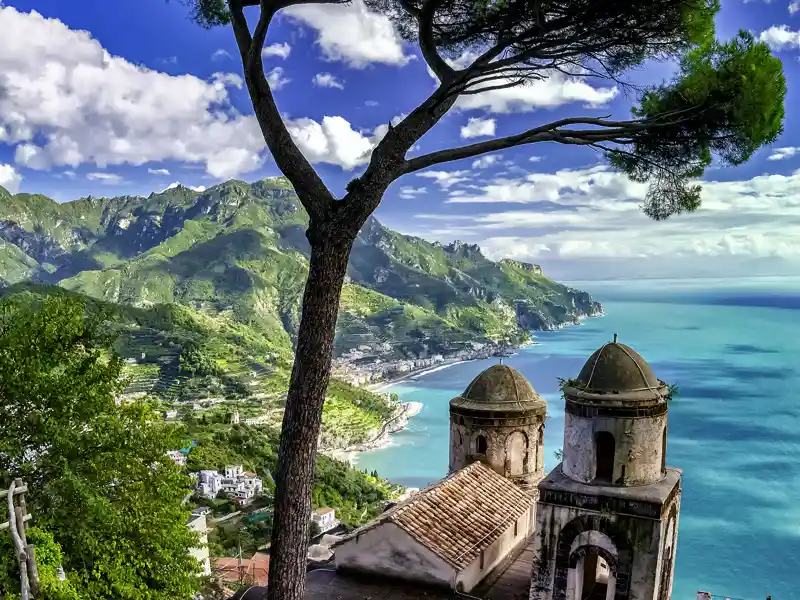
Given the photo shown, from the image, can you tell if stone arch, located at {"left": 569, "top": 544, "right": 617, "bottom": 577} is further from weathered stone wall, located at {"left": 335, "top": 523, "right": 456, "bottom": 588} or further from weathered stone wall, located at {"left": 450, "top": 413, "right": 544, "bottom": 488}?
weathered stone wall, located at {"left": 450, "top": 413, "right": 544, "bottom": 488}

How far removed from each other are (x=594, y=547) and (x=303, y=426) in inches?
177

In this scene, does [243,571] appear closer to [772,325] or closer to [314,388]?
[314,388]

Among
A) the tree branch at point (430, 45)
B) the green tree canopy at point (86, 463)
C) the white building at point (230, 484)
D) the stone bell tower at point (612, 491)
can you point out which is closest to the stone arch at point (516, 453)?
the stone bell tower at point (612, 491)

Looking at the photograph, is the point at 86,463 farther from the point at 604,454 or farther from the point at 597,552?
the point at 604,454

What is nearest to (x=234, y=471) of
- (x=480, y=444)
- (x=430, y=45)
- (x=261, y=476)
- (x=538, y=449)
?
(x=261, y=476)

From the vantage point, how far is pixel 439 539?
8.59 meters

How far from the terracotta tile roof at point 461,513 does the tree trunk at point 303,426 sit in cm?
404

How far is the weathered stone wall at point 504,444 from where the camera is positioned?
11.6 metres

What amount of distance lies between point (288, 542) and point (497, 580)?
5410 millimetres

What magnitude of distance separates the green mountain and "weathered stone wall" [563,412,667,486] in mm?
67058

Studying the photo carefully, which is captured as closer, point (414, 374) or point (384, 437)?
point (384, 437)

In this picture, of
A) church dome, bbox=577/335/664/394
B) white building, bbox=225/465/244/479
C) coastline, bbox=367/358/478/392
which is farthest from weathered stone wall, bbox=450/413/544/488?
coastline, bbox=367/358/478/392

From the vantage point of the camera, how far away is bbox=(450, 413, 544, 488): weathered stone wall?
1159 cm

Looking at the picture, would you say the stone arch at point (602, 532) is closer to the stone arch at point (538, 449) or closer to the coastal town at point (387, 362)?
the stone arch at point (538, 449)
